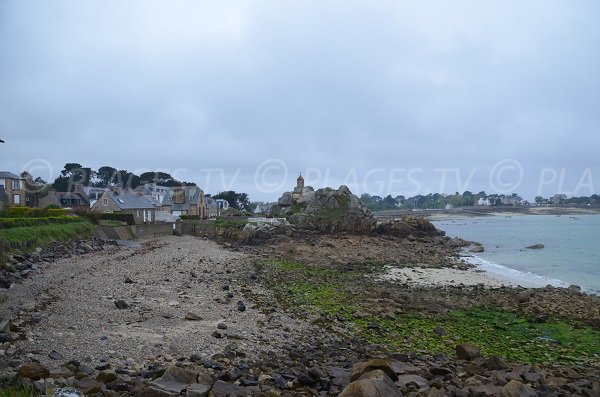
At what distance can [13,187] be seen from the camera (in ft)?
166

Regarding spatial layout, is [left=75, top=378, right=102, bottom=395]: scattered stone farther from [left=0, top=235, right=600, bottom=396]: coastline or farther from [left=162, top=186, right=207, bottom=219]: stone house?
[left=162, top=186, right=207, bottom=219]: stone house

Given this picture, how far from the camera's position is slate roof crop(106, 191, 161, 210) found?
179ft

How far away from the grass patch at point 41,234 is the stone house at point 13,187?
20.1 m

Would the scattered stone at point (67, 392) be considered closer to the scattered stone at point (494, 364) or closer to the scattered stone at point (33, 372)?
the scattered stone at point (33, 372)

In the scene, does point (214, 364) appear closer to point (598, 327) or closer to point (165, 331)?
point (165, 331)

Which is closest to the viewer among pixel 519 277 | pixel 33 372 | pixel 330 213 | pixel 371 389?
pixel 371 389

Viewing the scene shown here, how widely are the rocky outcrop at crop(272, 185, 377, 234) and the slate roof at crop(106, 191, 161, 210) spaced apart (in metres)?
17.4

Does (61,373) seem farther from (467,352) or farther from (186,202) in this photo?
(186,202)

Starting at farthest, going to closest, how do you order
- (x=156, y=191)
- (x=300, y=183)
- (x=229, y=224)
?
(x=156, y=191) → (x=300, y=183) → (x=229, y=224)

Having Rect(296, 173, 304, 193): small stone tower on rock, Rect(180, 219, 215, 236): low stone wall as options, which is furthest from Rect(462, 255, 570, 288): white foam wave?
Rect(296, 173, 304, 193): small stone tower on rock

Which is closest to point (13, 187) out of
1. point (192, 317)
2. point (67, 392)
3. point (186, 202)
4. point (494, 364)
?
point (186, 202)

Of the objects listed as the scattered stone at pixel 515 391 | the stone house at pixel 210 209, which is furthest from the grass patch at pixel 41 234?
the stone house at pixel 210 209

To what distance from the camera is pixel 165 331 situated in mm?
10312

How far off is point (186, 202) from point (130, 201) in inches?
521
